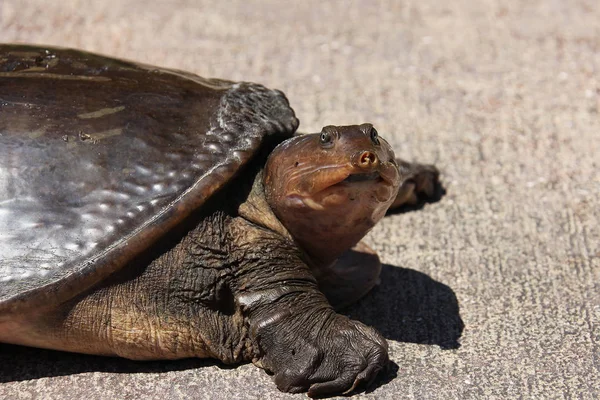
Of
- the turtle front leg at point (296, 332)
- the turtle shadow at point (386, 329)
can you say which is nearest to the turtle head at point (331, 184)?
the turtle front leg at point (296, 332)

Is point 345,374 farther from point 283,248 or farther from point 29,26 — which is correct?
point 29,26

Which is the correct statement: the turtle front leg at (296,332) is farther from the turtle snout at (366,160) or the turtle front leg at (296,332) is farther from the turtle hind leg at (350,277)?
the turtle snout at (366,160)

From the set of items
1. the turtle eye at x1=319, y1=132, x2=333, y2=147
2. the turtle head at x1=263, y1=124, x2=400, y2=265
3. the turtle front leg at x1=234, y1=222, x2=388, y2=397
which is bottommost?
the turtle front leg at x1=234, y1=222, x2=388, y2=397

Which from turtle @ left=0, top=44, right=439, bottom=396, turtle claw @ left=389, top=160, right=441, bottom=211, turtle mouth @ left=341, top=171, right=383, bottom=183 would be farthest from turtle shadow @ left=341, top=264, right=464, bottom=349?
turtle mouth @ left=341, top=171, right=383, bottom=183

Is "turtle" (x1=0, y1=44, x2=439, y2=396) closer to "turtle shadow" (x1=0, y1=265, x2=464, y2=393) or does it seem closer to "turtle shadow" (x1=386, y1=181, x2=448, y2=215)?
"turtle shadow" (x1=0, y1=265, x2=464, y2=393)

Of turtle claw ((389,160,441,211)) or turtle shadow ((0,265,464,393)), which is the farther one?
turtle claw ((389,160,441,211))

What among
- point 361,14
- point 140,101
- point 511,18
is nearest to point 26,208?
point 140,101

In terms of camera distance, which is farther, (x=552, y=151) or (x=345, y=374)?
(x=552, y=151)

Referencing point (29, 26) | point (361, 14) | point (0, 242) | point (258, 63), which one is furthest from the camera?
point (361, 14)

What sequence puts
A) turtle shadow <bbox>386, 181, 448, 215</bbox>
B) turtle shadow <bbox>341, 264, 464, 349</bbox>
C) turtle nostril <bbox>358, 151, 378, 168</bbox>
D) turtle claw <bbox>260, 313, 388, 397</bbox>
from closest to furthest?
turtle nostril <bbox>358, 151, 378, 168</bbox>, turtle claw <bbox>260, 313, 388, 397</bbox>, turtle shadow <bbox>341, 264, 464, 349</bbox>, turtle shadow <bbox>386, 181, 448, 215</bbox>

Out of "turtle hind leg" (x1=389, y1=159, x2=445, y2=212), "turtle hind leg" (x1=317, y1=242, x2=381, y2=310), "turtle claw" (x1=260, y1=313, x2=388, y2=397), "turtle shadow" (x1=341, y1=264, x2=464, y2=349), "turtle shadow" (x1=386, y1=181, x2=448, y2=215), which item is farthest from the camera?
"turtle shadow" (x1=386, y1=181, x2=448, y2=215)
